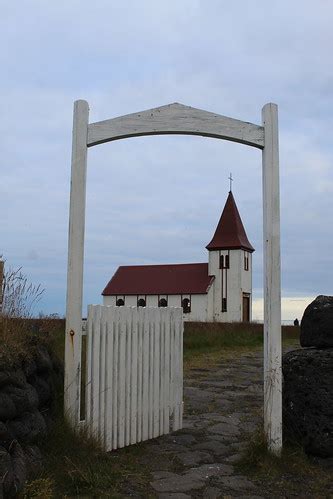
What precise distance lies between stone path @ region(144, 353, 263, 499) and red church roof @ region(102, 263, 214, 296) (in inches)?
2099

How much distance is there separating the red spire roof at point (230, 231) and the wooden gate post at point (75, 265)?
5772 centimetres

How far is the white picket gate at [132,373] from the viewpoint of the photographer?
19.9 ft

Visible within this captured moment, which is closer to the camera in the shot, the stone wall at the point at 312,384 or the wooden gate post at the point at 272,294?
the stone wall at the point at 312,384

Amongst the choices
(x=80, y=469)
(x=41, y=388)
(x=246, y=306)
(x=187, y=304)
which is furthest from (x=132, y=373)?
(x=246, y=306)

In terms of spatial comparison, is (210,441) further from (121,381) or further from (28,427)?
(28,427)

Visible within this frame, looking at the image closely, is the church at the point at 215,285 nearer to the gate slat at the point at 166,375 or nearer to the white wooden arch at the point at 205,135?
the gate slat at the point at 166,375

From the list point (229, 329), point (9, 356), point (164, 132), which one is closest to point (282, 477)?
point (9, 356)

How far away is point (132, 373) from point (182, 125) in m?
2.67

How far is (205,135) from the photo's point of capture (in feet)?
21.9

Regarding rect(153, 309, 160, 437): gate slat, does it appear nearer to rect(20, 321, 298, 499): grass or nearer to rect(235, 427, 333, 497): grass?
rect(20, 321, 298, 499): grass

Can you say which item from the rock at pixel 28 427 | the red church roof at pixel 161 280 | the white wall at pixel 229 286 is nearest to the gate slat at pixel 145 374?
the rock at pixel 28 427

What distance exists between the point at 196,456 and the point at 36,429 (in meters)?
1.85

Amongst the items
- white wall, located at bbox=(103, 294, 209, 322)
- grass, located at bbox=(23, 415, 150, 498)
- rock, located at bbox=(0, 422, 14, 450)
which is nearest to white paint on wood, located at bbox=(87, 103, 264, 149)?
grass, located at bbox=(23, 415, 150, 498)

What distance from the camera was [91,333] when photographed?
19.8 feet
